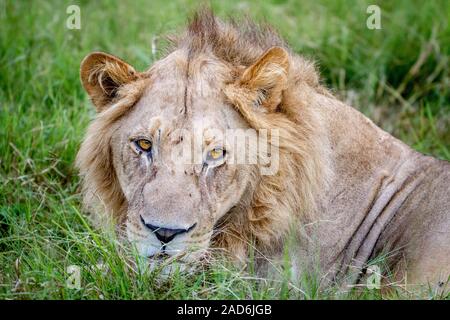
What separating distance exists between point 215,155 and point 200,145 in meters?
0.10

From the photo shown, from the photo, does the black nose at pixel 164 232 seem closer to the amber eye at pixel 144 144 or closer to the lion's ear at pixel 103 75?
the amber eye at pixel 144 144

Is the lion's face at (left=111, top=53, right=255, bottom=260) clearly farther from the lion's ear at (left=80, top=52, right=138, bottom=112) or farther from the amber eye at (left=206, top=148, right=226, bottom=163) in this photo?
the lion's ear at (left=80, top=52, right=138, bottom=112)

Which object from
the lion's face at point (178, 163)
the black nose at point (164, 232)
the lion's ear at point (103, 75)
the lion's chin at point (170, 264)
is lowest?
the lion's chin at point (170, 264)

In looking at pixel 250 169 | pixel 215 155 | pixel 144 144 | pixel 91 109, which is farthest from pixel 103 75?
pixel 91 109

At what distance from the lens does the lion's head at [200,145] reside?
13.8 ft

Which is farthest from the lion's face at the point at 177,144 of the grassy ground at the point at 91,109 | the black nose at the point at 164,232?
the grassy ground at the point at 91,109

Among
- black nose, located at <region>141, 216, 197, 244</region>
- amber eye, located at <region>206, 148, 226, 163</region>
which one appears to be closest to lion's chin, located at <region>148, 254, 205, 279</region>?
black nose, located at <region>141, 216, 197, 244</region>

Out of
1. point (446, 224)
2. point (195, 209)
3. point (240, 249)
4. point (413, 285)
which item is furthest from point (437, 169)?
point (195, 209)

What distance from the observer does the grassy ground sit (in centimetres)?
434

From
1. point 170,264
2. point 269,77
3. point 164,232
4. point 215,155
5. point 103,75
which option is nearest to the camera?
point 164,232

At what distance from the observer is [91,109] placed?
6617mm

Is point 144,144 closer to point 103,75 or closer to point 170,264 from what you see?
point 103,75

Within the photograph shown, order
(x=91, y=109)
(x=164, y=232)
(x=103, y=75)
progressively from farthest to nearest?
(x=91, y=109) → (x=103, y=75) → (x=164, y=232)

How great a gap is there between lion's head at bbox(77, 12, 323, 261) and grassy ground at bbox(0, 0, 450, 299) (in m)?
0.24
